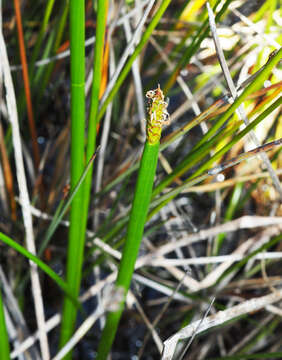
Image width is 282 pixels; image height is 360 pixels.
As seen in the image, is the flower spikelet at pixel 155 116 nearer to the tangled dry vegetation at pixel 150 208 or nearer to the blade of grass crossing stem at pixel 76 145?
the blade of grass crossing stem at pixel 76 145

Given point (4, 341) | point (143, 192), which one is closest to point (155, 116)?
point (143, 192)

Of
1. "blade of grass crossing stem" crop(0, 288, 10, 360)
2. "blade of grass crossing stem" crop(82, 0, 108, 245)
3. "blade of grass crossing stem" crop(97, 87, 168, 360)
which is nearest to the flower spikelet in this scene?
"blade of grass crossing stem" crop(97, 87, 168, 360)

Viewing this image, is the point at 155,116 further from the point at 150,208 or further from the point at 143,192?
the point at 150,208

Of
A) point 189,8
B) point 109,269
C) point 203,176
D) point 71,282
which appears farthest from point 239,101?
point 189,8

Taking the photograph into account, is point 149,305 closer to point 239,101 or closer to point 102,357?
point 102,357

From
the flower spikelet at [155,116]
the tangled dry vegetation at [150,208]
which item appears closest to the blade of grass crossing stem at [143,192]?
the flower spikelet at [155,116]

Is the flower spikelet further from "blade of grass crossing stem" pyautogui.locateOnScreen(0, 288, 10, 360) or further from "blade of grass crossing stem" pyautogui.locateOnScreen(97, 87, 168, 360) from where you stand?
"blade of grass crossing stem" pyautogui.locateOnScreen(0, 288, 10, 360)
